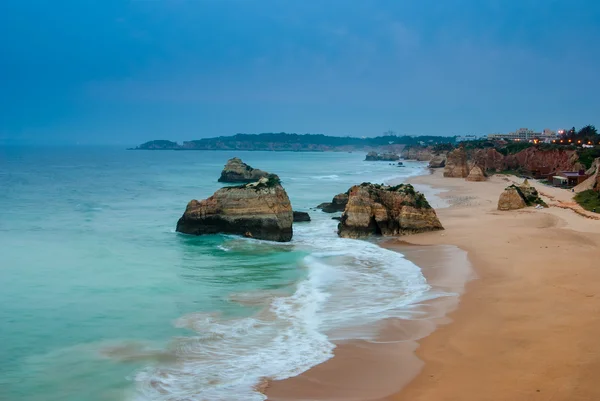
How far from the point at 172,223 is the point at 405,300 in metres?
20.7

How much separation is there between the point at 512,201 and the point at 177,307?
980 inches

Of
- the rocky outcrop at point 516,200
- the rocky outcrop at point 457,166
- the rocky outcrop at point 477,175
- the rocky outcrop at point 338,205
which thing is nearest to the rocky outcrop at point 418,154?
the rocky outcrop at point 457,166

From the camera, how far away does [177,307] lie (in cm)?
1545

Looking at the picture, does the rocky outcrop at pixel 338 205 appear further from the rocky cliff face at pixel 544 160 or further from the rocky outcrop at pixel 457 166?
the rocky outcrop at pixel 457 166

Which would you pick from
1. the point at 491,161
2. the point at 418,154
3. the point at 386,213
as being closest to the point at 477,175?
the point at 491,161

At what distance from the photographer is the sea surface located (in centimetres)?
1070

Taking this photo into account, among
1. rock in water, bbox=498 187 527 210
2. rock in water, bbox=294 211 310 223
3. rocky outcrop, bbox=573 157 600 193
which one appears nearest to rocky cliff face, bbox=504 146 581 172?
rocky outcrop, bbox=573 157 600 193

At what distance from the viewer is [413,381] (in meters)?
9.91

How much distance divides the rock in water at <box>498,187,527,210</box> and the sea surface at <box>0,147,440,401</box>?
39.2 feet

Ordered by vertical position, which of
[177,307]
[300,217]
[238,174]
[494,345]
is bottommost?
[177,307]

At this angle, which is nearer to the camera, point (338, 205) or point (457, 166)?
point (338, 205)

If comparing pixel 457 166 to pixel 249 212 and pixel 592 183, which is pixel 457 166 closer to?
pixel 592 183

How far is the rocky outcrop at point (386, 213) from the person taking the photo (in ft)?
85.0

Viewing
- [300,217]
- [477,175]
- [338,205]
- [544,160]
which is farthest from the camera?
[544,160]
